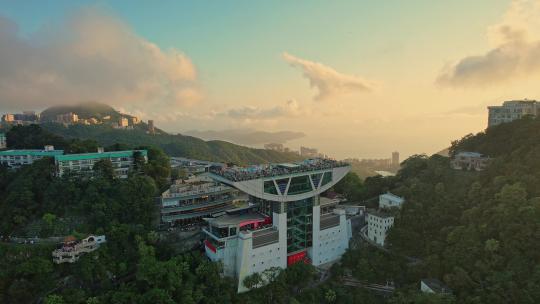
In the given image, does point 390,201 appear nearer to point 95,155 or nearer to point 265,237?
point 265,237

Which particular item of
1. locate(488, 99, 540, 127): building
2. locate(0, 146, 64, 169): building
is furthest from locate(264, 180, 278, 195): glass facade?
locate(488, 99, 540, 127): building

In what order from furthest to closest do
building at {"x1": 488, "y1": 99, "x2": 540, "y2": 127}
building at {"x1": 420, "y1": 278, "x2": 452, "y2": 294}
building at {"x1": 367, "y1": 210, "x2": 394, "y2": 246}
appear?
building at {"x1": 488, "y1": 99, "x2": 540, "y2": 127}
building at {"x1": 367, "y1": 210, "x2": 394, "y2": 246}
building at {"x1": 420, "y1": 278, "x2": 452, "y2": 294}

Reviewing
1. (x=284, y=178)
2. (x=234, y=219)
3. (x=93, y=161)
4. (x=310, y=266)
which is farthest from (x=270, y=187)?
(x=93, y=161)

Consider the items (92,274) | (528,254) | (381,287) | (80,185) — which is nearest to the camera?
(528,254)

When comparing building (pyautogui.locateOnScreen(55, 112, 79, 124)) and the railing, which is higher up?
building (pyautogui.locateOnScreen(55, 112, 79, 124))

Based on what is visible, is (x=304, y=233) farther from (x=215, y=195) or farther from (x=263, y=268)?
(x=215, y=195)

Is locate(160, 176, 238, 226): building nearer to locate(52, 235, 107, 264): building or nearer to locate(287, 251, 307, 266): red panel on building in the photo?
locate(52, 235, 107, 264): building

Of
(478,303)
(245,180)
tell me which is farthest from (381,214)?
(245,180)
